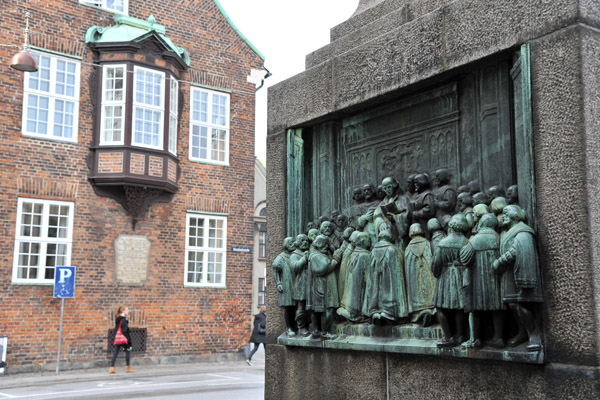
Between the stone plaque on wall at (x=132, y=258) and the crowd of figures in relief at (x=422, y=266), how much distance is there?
13031 millimetres

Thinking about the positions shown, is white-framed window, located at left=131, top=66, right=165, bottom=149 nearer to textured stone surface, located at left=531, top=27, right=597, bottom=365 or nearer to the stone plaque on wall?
the stone plaque on wall

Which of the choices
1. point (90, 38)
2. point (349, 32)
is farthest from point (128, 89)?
point (349, 32)

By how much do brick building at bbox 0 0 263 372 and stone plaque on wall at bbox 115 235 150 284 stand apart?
0.09ft

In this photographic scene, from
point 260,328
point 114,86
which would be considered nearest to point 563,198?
point 260,328

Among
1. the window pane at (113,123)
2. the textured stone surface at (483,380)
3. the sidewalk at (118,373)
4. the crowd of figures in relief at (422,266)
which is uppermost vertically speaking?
the window pane at (113,123)

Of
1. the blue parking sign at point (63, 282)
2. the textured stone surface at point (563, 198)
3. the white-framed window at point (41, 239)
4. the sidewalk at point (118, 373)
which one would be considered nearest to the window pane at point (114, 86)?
the white-framed window at point (41, 239)

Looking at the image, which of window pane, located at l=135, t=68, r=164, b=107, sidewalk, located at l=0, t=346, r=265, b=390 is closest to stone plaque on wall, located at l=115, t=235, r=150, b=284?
sidewalk, located at l=0, t=346, r=265, b=390

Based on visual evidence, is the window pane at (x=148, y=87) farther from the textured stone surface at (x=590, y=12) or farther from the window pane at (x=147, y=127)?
the textured stone surface at (x=590, y=12)

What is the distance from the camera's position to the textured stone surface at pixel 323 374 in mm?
5270

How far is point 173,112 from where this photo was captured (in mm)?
19594

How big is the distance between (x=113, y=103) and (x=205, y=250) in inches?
199

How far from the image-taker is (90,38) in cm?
1839

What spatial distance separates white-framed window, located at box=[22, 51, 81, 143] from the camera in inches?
684

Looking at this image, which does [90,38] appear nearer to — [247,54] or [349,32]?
[247,54]
